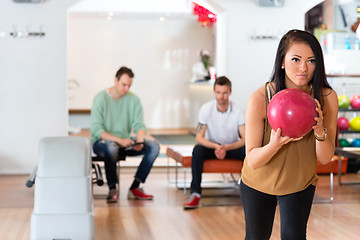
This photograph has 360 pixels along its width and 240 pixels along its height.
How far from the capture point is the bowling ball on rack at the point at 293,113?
2.03 metres

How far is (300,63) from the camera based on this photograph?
2.14 m

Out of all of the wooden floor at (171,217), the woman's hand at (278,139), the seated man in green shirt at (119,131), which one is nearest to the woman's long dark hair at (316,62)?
the woman's hand at (278,139)

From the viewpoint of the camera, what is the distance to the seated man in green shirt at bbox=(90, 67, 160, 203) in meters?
5.57

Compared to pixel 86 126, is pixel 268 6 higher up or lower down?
higher up

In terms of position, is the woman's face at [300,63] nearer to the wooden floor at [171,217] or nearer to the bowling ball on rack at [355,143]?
the wooden floor at [171,217]

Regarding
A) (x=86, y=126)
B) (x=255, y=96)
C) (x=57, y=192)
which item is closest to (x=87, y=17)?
(x=86, y=126)

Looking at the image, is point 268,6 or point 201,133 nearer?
point 201,133

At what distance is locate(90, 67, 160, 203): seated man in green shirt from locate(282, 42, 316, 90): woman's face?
3526 mm

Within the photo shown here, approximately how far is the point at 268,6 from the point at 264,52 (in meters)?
0.53

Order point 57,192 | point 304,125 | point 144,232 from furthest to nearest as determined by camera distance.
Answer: point 144,232 → point 57,192 → point 304,125

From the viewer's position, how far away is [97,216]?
→ 16.1 feet

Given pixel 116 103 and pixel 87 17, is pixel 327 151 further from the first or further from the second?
pixel 87 17

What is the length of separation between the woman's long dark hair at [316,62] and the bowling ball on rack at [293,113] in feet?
0.31

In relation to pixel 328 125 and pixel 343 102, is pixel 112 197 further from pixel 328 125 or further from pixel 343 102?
pixel 328 125
